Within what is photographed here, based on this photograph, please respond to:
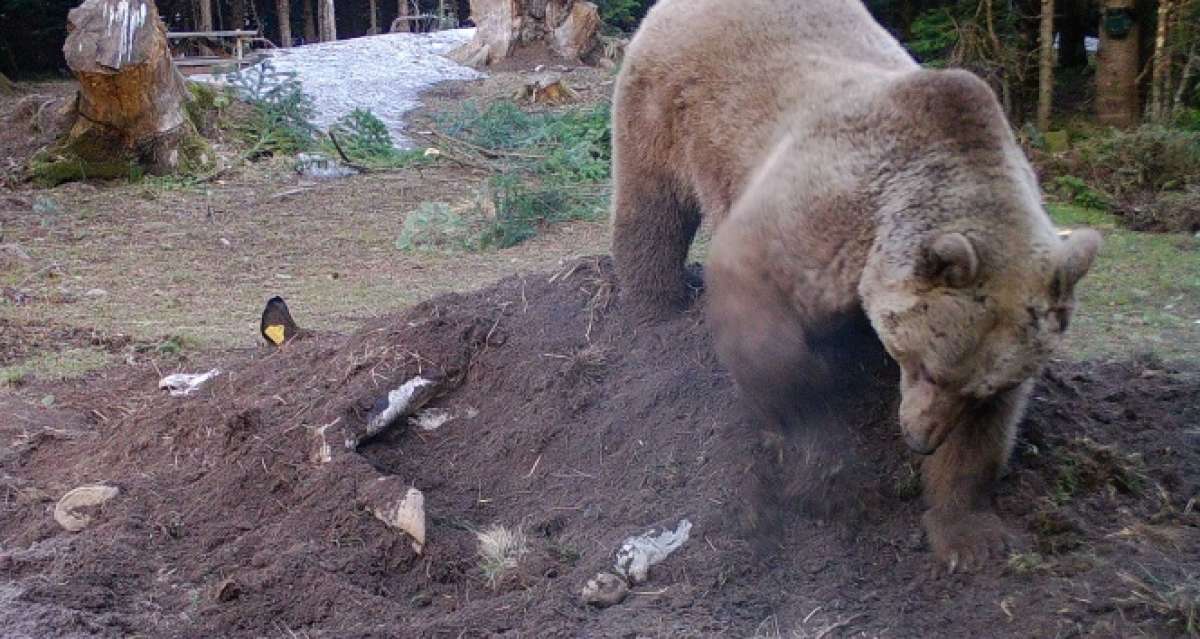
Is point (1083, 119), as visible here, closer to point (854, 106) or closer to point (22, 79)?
point (854, 106)

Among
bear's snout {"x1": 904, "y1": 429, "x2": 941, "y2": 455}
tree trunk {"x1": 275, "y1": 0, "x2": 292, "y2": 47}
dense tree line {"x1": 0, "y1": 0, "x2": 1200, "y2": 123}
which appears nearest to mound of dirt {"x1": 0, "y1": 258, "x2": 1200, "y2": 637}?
bear's snout {"x1": 904, "y1": 429, "x2": 941, "y2": 455}

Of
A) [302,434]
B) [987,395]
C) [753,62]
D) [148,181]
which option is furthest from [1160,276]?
[148,181]

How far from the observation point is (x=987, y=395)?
3.97 metres

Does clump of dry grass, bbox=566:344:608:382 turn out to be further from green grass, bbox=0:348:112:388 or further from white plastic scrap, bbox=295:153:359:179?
white plastic scrap, bbox=295:153:359:179

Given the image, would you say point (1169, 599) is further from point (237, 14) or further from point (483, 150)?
point (237, 14)

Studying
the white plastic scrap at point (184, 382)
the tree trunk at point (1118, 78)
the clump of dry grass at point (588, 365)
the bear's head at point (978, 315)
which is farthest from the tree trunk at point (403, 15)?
the bear's head at point (978, 315)

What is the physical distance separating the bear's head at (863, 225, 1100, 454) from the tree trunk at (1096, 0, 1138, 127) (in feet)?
32.9

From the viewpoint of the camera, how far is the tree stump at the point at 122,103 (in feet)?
42.8

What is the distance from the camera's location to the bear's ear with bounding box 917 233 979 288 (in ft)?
12.7

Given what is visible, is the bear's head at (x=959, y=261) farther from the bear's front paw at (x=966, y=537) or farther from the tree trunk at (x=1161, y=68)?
the tree trunk at (x=1161, y=68)

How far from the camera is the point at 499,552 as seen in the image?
4797 millimetres

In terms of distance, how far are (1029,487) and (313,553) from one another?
2925 millimetres

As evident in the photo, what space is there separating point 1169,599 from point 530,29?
19.9 meters

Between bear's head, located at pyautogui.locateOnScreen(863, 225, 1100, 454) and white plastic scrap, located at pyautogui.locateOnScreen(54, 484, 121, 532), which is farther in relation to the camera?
white plastic scrap, located at pyautogui.locateOnScreen(54, 484, 121, 532)
